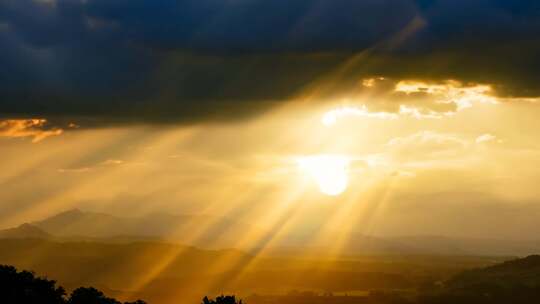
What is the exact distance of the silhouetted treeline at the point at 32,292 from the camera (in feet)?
244

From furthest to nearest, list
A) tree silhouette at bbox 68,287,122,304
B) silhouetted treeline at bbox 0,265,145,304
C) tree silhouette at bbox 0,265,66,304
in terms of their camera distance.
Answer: tree silhouette at bbox 68,287,122,304, silhouetted treeline at bbox 0,265,145,304, tree silhouette at bbox 0,265,66,304

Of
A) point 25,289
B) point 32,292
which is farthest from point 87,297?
point 25,289

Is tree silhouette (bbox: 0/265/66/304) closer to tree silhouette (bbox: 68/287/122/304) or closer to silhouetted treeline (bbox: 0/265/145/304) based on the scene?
silhouetted treeline (bbox: 0/265/145/304)

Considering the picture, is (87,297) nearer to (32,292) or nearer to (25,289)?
(32,292)

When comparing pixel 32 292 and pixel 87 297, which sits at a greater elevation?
pixel 32 292

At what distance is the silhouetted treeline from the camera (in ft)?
244

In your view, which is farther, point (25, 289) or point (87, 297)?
point (25, 289)

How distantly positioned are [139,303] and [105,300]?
3.52 metres

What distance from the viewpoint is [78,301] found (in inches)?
2970

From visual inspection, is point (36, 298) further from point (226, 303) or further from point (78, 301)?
point (226, 303)

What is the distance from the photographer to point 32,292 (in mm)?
76812

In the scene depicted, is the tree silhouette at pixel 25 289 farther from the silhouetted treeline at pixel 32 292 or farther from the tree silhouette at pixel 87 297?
the tree silhouette at pixel 87 297

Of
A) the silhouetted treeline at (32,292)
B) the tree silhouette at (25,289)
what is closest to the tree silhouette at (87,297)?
the silhouetted treeline at (32,292)

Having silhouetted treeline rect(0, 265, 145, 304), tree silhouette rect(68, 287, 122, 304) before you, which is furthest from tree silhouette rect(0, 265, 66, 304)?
tree silhouette rect(68, 287, 122, 304)
